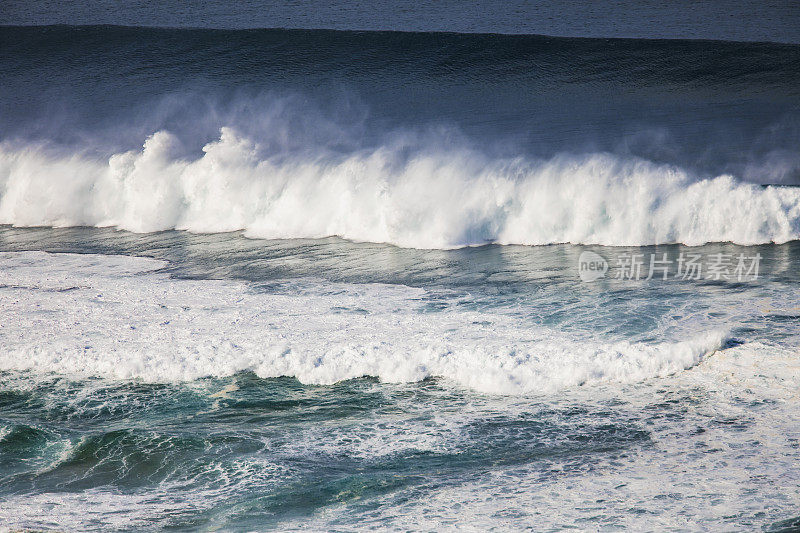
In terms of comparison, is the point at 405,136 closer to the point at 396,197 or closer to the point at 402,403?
the point at 396,197

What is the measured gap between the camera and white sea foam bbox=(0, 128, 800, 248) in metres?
9.89

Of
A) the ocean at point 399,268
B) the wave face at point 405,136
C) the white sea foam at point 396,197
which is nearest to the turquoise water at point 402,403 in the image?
the ocean at point 399,268

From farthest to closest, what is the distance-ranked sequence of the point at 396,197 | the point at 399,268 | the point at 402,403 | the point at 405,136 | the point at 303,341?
the point at 405,136 → the point at 396,197 → the point at 399,268 → the point at 303,341 → the point at 402,403

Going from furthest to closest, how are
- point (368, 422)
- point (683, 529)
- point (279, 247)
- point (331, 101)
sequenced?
point (331, 101), point (279, 247), point (368, 422), point (683, 529)

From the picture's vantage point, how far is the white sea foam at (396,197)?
989cm

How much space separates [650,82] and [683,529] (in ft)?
37.6

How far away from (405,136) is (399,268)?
385cm

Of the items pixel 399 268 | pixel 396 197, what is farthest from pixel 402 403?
pixel 396 197

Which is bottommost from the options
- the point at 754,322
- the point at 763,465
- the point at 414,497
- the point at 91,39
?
the point at 414,497

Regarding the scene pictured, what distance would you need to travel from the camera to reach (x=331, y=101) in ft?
46.2

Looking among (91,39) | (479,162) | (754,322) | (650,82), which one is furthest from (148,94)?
(754,322)

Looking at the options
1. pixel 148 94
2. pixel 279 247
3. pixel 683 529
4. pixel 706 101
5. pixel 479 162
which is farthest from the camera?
pixel 148 94

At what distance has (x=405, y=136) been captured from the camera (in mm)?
12438

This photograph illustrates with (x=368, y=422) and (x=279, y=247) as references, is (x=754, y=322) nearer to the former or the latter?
(x=368, y=422)
